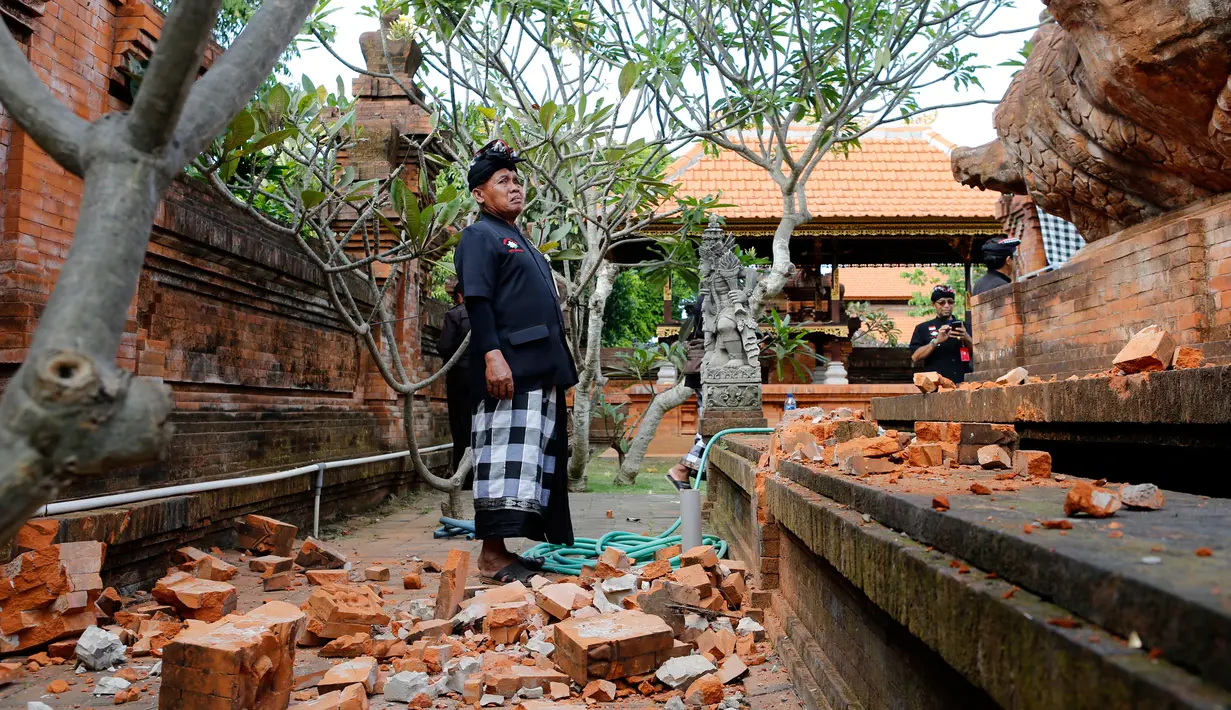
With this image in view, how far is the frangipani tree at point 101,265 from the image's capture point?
0.89 meters

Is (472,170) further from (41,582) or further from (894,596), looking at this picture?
(894,596)

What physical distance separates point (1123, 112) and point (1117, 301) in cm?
76

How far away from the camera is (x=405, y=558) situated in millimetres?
4367

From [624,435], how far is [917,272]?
52.9ft

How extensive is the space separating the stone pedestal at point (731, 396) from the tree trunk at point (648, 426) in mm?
1891

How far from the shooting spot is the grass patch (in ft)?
27.0

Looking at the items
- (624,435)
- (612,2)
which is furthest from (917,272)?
(612,2)

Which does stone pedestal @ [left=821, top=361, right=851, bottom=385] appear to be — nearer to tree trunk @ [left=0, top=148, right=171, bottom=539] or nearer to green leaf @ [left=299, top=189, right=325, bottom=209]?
green leaf @ [left=299, top=189, right=325, bottom=209]

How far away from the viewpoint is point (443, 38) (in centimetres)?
539

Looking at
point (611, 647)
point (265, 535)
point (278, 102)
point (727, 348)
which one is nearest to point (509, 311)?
point (278, 102)

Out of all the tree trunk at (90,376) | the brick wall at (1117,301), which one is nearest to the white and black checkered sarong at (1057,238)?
the brick wall at (1117,301)

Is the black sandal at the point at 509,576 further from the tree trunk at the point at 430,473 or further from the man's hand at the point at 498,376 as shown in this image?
the tree trunk at the point at 430,473

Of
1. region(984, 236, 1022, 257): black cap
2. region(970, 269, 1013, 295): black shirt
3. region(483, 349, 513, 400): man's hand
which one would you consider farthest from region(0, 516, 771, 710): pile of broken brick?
region(984, 236, 1022, 257): black cap

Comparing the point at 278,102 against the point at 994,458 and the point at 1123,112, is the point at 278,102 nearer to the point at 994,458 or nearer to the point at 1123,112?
the point at 994,458
